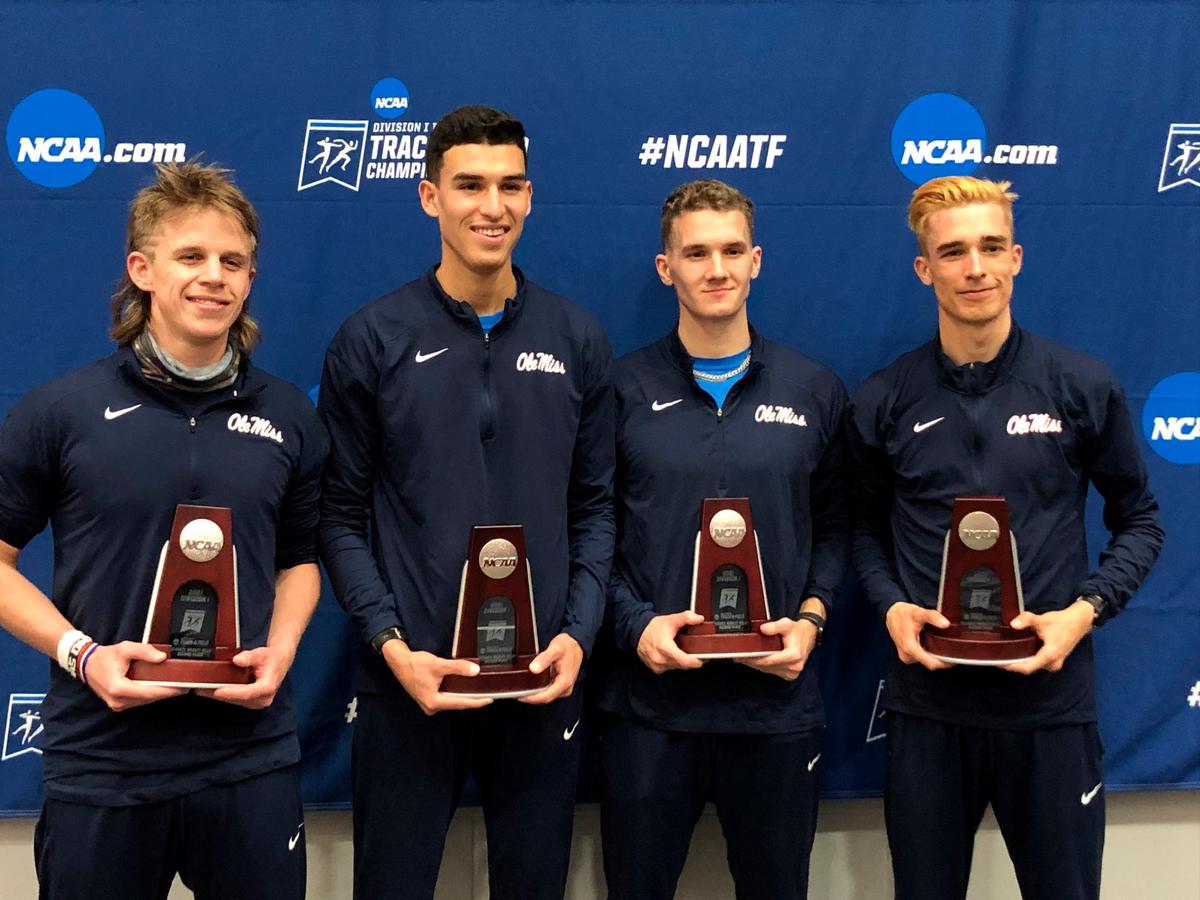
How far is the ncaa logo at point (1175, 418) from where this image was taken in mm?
2943

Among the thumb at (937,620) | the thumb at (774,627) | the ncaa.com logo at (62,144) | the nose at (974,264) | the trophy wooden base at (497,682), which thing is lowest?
the trophy wooden base at (497,682)

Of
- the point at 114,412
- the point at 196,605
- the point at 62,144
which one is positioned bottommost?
the point at 196,605

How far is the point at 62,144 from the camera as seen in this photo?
107 inches

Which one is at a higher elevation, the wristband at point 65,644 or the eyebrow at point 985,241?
the eyebrow at point 985,241

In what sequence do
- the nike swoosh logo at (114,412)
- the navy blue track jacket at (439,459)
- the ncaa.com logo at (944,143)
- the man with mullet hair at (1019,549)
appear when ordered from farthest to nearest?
the ncaa.com logo at (944,143) → the man with mullet hair at (1019,549) → the navy blue track jacket at (439,459) → the nike swoosh logo at (114,412)

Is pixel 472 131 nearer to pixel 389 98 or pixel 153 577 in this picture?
pixel 389 98

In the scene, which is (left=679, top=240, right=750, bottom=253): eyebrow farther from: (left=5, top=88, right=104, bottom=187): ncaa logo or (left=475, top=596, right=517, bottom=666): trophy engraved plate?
(left=5, top=88, right=104, bottom=187): ncaa logo

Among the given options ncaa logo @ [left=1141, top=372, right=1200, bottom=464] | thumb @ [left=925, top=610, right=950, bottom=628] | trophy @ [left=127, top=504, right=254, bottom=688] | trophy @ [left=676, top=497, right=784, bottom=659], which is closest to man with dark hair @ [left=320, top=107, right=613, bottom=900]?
trophy @ [left=676, top=497, right=784, bottom=659]

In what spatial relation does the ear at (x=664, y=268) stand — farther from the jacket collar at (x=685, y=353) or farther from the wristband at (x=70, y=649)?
the wristband at (x=70, y=649)

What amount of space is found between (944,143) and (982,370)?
753mm

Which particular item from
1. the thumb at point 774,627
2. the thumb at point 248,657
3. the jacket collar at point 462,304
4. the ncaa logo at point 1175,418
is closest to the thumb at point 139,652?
the thumb at point 248,657

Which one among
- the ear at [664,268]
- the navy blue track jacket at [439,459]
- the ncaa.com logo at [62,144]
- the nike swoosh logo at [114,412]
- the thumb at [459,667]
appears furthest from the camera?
the ncaa.com logo at [62,144]

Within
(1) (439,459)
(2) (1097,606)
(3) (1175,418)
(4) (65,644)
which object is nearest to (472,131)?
(1) (439,459)

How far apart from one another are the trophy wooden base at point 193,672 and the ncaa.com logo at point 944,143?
1988 millimetres
